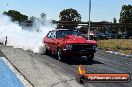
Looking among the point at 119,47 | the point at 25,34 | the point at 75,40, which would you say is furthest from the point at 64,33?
the point at 119,47

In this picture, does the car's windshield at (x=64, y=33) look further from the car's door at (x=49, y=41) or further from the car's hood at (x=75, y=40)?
the car's door at (x=49, y=41)

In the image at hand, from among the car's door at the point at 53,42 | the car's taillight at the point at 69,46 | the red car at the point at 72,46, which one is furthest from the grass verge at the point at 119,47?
the car's taillight at the point at 69,46

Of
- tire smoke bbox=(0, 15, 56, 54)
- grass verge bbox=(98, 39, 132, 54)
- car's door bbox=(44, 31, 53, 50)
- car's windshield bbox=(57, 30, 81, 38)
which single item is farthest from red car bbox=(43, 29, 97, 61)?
grass verge bbox=(98, 39, 132, 54)

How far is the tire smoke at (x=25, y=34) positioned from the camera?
2504 centimetres

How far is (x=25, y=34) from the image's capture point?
103 ft

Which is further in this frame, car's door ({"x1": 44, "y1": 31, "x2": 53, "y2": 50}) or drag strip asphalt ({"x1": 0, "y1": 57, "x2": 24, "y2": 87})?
car's door ({"x1": 44, "y1": 31, "x2": 53, "y2": 50})

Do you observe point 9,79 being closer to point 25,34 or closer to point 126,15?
point 25,34

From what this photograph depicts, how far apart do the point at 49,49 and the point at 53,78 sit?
906 centimetres

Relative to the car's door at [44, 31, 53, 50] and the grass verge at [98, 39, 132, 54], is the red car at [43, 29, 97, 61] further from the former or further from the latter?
the grass verge at [98, 39, 132, 54]

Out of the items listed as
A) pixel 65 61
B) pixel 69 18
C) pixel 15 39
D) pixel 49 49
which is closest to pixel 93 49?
pixel 65 61

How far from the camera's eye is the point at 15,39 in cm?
3086

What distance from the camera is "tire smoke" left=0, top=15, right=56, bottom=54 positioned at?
25.0 m

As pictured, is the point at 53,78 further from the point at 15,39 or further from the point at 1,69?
the point at 15,39

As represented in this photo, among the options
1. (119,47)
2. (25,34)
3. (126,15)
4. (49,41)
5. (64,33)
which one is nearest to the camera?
(64,33)
